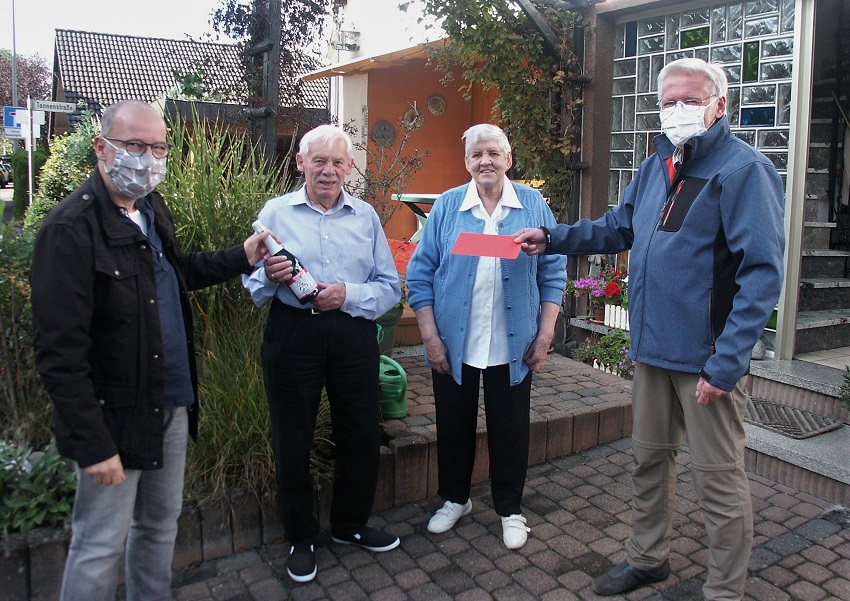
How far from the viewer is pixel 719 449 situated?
2561 millimetres

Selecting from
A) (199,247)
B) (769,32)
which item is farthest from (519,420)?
(769,32)

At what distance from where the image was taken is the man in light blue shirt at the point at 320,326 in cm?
287

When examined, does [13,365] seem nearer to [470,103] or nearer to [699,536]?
[699,536]

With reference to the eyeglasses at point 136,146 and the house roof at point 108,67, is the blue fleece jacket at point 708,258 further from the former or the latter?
the house roof at point 108,67

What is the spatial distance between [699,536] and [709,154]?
1811mm

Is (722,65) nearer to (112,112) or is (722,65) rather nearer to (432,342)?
(432,342)

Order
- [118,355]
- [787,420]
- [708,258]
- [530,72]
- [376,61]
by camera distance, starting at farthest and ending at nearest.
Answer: [376,61] < [530,72] < [787,420] < [708,258] < [118,355]

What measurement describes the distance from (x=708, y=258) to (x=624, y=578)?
1341mm

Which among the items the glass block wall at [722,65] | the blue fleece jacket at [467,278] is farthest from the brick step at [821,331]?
the blue fleece jacket at [467,278]

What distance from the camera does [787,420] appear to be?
14.4 ft

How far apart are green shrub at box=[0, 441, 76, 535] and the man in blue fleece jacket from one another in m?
2.34

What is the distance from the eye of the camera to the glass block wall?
201 inches

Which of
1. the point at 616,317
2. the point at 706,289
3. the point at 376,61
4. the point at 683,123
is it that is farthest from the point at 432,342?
the point at 376,61

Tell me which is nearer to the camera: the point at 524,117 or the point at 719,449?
the point at 719,449
